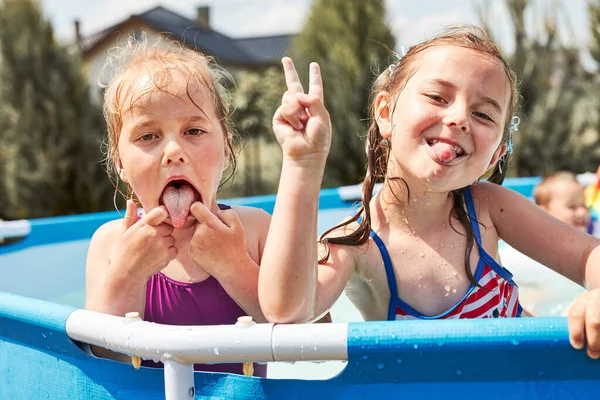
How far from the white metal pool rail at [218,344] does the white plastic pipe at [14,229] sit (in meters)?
2.85


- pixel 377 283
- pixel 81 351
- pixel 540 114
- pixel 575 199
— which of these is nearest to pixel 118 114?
pixel 81 351

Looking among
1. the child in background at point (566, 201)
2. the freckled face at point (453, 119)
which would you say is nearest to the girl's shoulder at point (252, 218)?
the freckled face at point (453, 119)

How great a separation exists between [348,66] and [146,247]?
7732mm

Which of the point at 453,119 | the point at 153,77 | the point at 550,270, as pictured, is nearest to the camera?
the point at 453,119

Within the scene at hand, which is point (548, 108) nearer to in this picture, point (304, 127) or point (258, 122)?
point (258, 122)

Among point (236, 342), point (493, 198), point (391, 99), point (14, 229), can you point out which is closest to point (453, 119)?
point (391, 99)

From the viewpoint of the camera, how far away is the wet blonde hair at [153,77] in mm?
1909

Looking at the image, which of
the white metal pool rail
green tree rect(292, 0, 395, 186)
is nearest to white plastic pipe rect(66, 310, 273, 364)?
the white metal pool rail

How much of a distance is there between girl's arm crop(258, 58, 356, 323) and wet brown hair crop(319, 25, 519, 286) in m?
0.27

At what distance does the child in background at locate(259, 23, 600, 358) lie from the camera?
1.78m

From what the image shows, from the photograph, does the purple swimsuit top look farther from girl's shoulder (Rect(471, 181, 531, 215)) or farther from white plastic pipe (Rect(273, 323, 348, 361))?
girl's shoulder (Rect(471, 181, 531, 215))

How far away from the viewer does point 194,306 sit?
1941 millimetres

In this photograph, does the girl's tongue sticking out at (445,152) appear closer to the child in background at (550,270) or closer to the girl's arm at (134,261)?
the girl's arm at (134,261)

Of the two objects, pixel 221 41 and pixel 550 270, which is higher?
pixel 221 41
